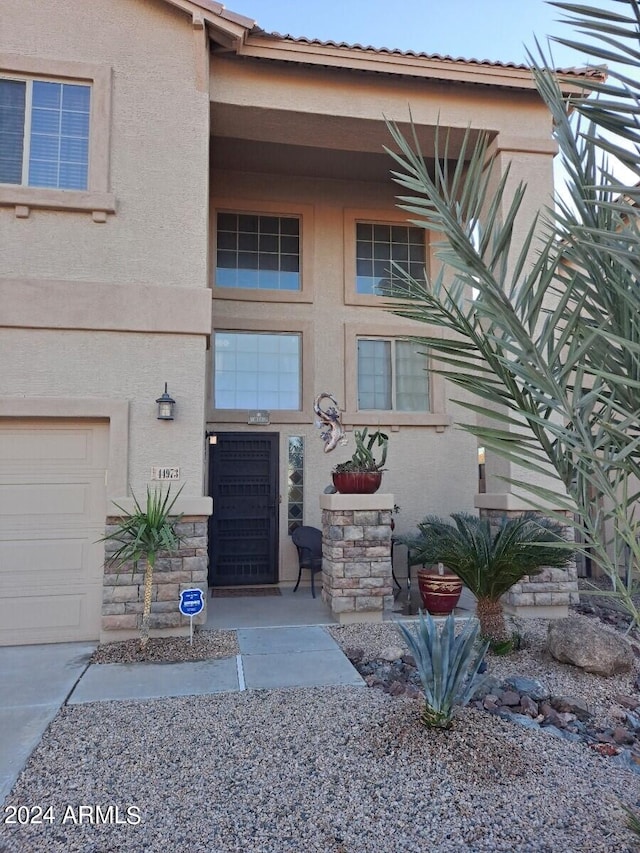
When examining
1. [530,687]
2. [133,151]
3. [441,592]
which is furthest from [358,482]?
[133,151]

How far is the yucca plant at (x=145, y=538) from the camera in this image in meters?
5.31

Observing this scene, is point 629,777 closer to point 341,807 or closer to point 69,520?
point 341,807

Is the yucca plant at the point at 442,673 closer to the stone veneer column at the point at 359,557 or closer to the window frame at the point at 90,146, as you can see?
the stone veneer column at the point at 359,557

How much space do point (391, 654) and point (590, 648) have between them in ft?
5.68

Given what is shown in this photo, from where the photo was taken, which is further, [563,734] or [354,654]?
[354,654]

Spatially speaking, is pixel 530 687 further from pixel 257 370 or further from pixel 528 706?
pixel 257 370

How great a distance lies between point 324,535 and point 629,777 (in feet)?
13.3

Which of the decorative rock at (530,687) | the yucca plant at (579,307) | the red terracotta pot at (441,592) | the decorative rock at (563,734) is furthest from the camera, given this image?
the red terracotta pot at (441,592)

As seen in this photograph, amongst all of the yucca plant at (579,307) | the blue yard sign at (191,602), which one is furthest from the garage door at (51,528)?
the yucca plant at (579,307)

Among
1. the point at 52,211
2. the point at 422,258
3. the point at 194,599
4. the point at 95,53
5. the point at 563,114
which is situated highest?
the point at 95,53

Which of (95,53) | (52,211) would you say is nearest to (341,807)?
(52,211)

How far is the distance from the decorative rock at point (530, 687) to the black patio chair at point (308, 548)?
3513mm

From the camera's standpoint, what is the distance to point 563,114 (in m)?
1.46

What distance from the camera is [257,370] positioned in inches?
346
